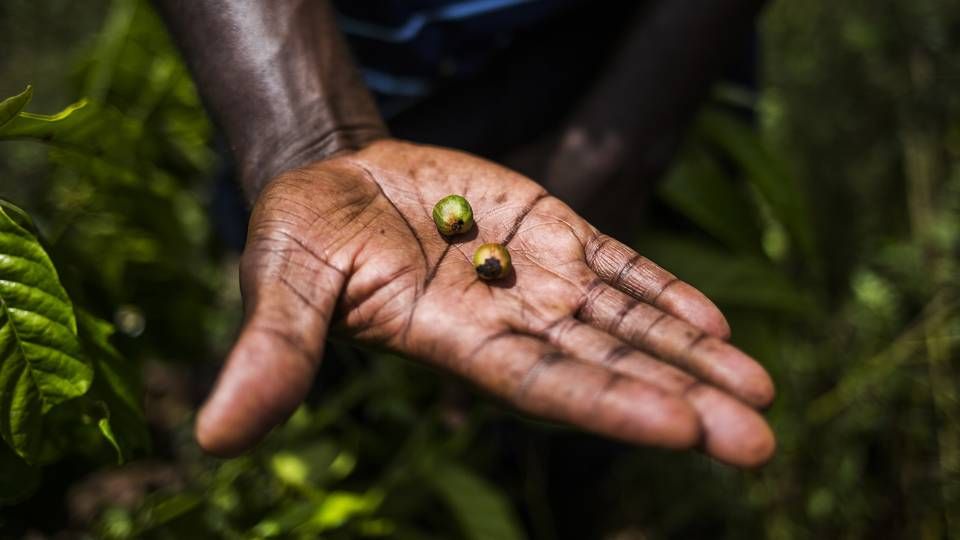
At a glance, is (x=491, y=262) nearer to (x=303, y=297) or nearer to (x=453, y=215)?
(x=453, y=215)

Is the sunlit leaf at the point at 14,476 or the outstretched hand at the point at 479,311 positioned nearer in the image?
the outstretched hand at the point at 479,311

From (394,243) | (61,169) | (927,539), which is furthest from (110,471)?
(927,539)

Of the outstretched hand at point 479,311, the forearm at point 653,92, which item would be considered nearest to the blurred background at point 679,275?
the forearm at point 653,92

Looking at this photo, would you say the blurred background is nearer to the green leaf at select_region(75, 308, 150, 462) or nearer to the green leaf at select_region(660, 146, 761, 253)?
the green leaf at select_region(660, 146, 761, 253)

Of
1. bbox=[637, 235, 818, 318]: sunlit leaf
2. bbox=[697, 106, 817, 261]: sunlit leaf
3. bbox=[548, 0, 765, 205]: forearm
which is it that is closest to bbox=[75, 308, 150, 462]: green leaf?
bbox=[548, 0, 765, 205]: forearm

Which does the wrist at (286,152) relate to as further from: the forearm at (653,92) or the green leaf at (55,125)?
the forearm at (653,92)

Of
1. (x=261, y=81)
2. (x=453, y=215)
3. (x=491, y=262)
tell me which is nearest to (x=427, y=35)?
(x=261, y=81)
